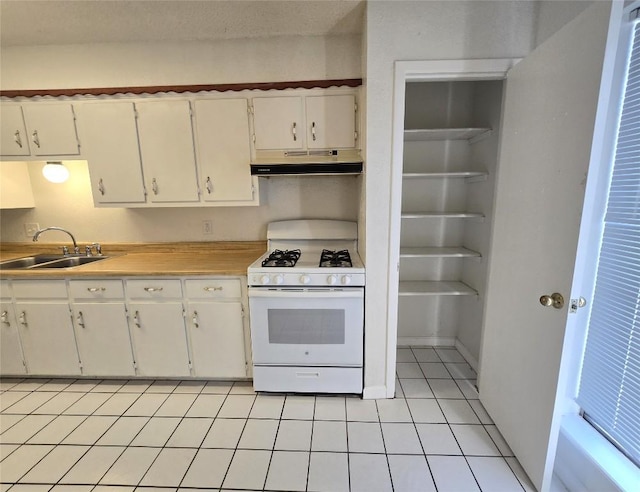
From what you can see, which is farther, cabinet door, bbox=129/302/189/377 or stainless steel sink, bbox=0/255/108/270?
stainless steel sink, bbox=0/255/108/270

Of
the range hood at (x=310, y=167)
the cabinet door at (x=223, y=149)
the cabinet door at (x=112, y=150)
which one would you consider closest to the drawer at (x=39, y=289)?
the cabinet door at (x=112, y=150)

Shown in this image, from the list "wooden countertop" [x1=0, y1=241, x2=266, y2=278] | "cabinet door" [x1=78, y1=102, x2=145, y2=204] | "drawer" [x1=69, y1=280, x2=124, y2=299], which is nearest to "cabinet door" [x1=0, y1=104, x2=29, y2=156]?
"cabinet door" [x1=78, y1=102, x2=145, y2=204]

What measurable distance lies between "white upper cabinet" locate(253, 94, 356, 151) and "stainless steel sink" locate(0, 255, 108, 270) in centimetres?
175

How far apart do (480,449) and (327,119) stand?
225 centimetres

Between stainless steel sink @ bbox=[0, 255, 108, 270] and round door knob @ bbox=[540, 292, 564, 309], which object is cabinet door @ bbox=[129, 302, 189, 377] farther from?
round door knob @ bbox=[540, 292, 564, 309]

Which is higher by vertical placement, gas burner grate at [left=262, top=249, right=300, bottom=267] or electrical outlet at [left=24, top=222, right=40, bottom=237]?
electrical outlet at [left=24, top=222, right=40, bottom=237]

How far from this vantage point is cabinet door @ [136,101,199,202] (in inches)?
83.2

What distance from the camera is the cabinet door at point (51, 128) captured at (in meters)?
2.14

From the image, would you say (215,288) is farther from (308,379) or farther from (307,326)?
(308,379)

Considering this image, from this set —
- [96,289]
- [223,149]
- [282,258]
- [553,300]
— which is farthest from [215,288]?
[553,300]

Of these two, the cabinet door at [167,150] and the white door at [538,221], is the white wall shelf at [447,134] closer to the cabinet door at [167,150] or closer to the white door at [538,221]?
the white door at [538,221]

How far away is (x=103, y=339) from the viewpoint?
2111 millimetres

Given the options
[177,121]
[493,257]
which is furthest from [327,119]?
[493,257]

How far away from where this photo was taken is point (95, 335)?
6.92 feet
